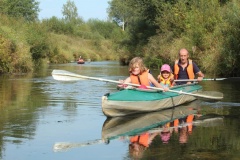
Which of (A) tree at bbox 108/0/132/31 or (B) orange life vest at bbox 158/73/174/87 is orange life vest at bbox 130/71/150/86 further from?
(A) tree at bbox 108/0/132/31

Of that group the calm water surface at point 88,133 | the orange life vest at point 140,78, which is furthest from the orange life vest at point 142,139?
the orange life vest at point 140,78

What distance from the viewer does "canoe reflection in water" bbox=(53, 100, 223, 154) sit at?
8117 millimetres

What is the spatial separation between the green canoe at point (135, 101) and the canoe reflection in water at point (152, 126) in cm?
14

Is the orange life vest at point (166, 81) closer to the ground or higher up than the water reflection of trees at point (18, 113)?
higher up

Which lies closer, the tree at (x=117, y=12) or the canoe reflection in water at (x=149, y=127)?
the canoe reflection in water at (x=149, y=127)

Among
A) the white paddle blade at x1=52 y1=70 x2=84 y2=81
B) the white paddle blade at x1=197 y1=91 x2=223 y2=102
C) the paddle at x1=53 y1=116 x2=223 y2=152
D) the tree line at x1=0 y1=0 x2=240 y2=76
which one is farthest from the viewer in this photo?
the tree line at x1=0 y1=0 x2=240 y2=76

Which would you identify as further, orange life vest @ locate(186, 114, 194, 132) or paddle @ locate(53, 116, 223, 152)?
orange life vest @ locate(186, 114, 194, 132)

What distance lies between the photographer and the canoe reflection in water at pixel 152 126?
8.32 meters

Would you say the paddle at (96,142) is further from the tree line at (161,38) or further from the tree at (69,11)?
the tree at (69,11)

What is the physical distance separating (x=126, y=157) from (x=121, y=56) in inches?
1784

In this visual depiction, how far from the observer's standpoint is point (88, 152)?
296 inches

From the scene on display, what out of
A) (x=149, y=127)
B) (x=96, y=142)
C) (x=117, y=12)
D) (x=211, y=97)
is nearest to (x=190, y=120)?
(x=149, y=127)

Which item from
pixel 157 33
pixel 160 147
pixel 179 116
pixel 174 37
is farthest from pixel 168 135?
pixel 157 33

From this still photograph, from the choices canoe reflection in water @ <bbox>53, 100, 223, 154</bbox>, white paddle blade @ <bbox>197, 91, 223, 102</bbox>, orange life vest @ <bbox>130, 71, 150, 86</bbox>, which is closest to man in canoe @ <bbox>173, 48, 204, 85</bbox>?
white paddle blade @ <bbox>197, 91, 223, 102</bbox>
